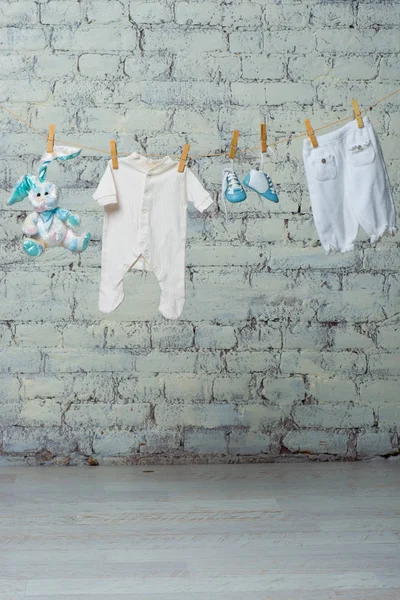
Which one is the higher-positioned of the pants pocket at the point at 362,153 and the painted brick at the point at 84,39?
the painted brick at the point at 84,39

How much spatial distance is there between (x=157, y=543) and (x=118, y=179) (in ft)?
3.56

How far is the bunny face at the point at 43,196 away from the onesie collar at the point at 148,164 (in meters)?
0.31

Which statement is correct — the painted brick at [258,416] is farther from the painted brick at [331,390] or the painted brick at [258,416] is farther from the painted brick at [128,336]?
the painted brick at [128,336]

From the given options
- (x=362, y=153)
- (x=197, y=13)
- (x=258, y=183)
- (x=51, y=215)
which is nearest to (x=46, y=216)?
(x=51, y=215)

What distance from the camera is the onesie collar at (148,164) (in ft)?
8.27

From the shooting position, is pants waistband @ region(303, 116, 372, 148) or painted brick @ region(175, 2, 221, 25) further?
painted brick @ region(175, 2, 221, 25)

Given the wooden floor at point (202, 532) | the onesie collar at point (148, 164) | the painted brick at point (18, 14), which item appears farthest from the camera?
the painted brick at point (18, 14)

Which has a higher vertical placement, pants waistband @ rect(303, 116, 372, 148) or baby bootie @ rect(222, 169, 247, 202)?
pants waistband @ rect(303, 116, 372, 148)

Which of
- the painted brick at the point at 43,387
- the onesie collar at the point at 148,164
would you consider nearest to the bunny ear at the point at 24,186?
the onesie collar at the point at 148,164

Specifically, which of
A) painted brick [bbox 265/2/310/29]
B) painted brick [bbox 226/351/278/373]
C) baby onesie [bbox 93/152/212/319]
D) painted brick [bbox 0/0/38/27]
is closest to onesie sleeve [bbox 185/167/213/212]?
baby onesie [bbox 93/152/212/319]

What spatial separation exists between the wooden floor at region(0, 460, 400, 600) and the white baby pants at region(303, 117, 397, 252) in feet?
2.79

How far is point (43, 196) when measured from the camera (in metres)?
2.31

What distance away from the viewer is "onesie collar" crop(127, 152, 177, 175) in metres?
2.52

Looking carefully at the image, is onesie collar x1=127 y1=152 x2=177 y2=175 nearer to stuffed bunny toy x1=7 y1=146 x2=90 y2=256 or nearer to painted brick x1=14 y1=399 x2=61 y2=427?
stuffed bunny toy x1=7 y1=146 x2=90 y2=256
